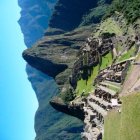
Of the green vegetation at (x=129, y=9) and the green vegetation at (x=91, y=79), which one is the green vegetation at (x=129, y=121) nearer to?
the green vegetation at (x=129, y=9)

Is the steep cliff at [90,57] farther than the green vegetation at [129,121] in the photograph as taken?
Yes

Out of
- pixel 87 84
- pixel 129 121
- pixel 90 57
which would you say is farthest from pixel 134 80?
pixel 90 57

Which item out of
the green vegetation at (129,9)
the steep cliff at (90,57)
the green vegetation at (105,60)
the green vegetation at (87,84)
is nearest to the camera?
the steep cliff at (90,57)

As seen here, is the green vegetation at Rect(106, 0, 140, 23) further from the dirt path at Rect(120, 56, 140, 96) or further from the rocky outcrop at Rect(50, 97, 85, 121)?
the dirt path at Rect(120, 56, 140, 96)

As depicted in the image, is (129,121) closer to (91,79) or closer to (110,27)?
(91,79)

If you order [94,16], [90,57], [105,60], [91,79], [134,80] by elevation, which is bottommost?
[134,80]

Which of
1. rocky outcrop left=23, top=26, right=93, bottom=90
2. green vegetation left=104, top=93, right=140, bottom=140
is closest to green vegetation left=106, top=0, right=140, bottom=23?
rocky outcrop left=23, top=26, right=93, bottom=90

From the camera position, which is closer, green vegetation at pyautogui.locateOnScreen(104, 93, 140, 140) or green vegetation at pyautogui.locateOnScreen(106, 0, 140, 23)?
green vegetation at pyautogui.locateOnScreen(104, 93, 140, 140)

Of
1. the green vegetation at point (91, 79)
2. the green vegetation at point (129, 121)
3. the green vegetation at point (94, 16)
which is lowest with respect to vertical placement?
the green vegetation at point (129, 121)

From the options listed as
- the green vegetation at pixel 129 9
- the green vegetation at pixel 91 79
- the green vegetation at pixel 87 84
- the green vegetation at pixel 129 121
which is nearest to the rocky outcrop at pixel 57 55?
the green vegetation at pixel 87 84

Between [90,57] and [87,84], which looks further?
[90,57]

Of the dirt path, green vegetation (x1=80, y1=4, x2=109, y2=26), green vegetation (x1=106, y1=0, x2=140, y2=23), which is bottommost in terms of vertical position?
the dirt path
